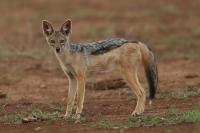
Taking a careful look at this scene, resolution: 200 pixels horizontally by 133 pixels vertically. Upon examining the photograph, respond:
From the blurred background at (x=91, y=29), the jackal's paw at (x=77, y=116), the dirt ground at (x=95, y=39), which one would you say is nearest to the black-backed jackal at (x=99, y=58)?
the jackal's paw at (x=77, y=116)

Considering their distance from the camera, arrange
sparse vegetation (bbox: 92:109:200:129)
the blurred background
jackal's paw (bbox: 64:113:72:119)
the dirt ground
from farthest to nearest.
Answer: the blurred background, the dirt ground, jackal's paw (bbox: 64:113:72:119), sparse vegetation (bbox: 92:109:200:129)

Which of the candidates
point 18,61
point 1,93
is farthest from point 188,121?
point 18,61

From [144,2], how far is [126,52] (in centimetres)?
1557

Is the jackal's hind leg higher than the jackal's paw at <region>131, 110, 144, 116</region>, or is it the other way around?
the jackal's hind leg

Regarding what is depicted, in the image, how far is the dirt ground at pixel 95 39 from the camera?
493 inches

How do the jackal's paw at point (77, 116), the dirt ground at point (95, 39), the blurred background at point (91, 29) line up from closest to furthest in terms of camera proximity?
1. the jackal's paw at point (77, 116)
2. the dirt ground at point (95, 39)
3. the blurred background at point (91, 29)

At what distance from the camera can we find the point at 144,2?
89.9ft

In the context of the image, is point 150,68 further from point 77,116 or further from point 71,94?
point 77,116

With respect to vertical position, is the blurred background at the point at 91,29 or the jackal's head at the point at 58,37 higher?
the blurred background at the point at 91,29

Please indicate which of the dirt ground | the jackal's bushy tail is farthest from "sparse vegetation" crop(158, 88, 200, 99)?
the jackal's bushy tail

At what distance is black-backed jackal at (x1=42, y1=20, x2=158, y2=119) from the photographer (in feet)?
39.2

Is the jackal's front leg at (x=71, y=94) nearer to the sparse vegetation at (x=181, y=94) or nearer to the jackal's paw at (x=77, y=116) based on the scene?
the jackal's paw at (x=77, y=116)

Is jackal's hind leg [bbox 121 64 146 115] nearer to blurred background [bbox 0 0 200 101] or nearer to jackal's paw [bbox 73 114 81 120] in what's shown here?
jackal's paw [bbox 73 114 81 120]

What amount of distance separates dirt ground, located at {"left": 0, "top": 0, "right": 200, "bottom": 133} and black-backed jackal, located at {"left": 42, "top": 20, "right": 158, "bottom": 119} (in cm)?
43
